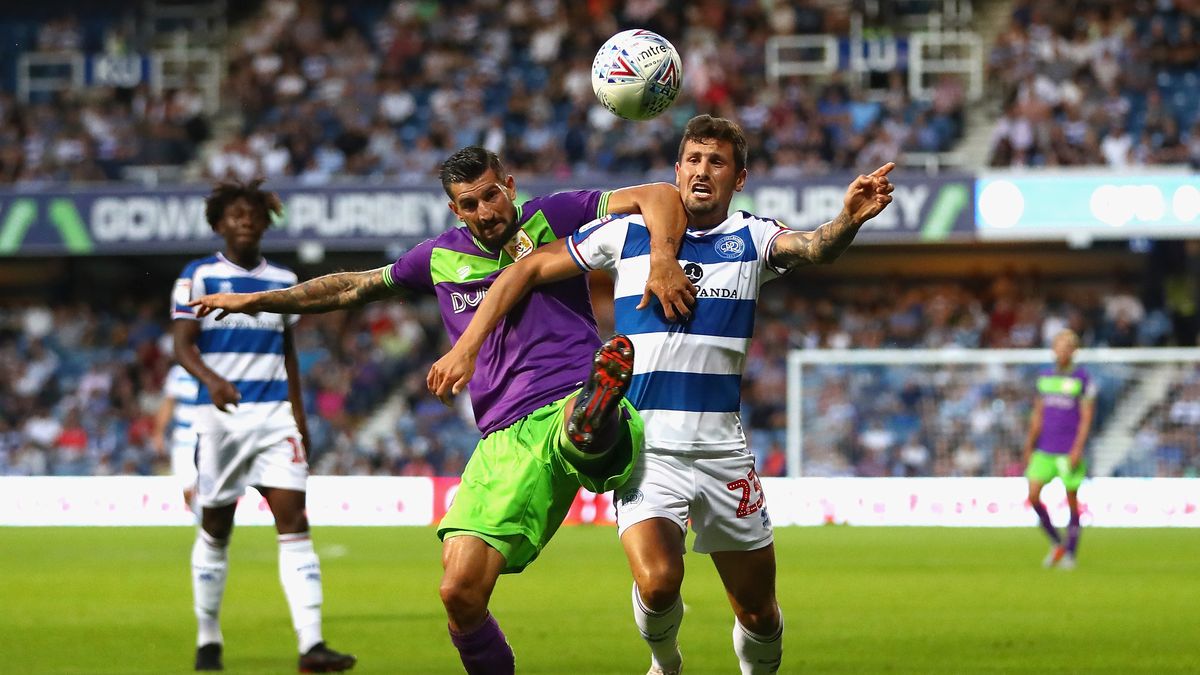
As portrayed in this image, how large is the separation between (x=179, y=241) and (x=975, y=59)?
12044 millimetres

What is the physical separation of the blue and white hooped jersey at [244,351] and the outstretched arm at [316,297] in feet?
6.06

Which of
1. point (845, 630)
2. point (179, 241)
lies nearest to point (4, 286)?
point (179, 241)

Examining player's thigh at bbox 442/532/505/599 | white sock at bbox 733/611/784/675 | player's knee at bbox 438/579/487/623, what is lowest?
white sock at bbox 733/611/784/675

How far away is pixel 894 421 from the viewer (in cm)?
2111

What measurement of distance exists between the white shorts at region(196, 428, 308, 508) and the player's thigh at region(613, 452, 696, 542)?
8.66ft

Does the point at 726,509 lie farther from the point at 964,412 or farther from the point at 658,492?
the point at 964,412

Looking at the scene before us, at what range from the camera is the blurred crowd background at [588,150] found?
22000 millimetres

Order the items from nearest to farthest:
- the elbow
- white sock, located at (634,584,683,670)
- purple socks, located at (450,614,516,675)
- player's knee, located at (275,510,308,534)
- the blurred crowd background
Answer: purple socks, located at (450,614,516,675) → the elbow → white sock, located at (634,584,683,670) → player's knee, located at (275,510,308,534) → the blurred crowd background

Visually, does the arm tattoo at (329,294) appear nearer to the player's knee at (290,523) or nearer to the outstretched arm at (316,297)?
the outstretched arm at (316,297)

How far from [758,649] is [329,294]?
81.8 inches

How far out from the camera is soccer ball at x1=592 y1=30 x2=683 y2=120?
6.70m

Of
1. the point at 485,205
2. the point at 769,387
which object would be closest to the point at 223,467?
the point at 485,205

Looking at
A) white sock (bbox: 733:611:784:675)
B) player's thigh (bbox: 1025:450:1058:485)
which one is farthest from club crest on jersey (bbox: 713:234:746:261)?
player's thigh (bbox: 1025:450:1058:485)

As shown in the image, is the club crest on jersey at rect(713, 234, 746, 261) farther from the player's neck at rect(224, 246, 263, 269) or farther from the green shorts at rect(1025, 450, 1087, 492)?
the green shorts at rect(1025, 450, 1087, 492)
